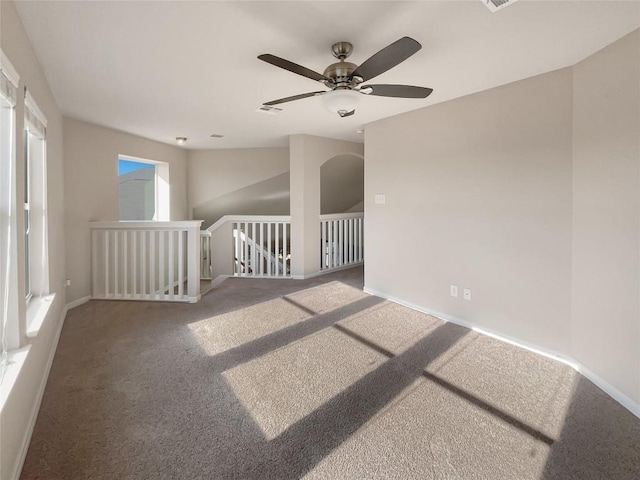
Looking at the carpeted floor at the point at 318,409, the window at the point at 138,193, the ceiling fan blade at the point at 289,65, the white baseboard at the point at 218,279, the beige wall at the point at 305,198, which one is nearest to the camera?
the carpeted floor at the point at 318,409

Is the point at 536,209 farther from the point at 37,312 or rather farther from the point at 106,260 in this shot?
the point at 106,260

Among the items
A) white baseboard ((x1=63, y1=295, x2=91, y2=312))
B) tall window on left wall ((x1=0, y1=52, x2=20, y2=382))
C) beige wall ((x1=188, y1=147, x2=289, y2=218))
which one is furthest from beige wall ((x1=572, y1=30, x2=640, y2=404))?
white baseboard ((x1=63, y1=295, x2=91, y2=312))

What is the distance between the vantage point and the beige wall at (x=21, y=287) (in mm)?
1438

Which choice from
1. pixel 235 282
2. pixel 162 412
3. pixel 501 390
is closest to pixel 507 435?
pixel 501 390

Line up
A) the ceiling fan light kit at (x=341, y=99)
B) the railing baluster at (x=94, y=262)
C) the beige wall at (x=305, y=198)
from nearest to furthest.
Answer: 1. the ceiling fan light kit at (x=341, y=99)
2. the railing baluster at (x=94, y=262)
3. the beige wall at (x=305, y=198)

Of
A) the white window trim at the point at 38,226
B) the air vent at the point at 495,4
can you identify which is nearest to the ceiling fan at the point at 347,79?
the air vent at the point at 495,4

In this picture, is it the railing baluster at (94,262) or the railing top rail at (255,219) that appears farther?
the railing top rail at (255,219)

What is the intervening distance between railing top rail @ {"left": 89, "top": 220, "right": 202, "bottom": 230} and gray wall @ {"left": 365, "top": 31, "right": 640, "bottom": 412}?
253 cm

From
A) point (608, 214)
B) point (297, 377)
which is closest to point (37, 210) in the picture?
point (297, 377)

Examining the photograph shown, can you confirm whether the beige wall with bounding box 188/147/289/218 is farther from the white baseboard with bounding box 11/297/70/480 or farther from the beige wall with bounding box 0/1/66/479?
the white baseboard with bounding box 11/297/70/480

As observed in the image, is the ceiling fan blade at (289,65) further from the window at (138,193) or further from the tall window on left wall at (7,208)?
the window at (138,193)

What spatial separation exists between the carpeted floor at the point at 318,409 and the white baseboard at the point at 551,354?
7cm

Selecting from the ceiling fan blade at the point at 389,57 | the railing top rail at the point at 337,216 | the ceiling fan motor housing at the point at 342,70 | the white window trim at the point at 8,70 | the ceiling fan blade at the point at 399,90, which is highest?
the ceiling fan motor housing at the point at 342,70

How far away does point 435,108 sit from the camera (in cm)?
343
